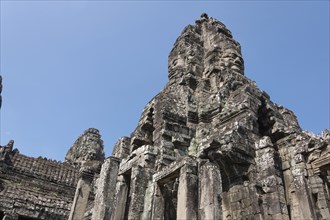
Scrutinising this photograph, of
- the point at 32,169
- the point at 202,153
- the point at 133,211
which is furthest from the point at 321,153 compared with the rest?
the point at 32,169

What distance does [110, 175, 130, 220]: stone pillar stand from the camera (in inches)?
332

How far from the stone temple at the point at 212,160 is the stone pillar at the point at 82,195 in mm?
36

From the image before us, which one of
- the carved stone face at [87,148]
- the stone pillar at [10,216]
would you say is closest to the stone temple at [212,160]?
the stone pillar at [10,216]

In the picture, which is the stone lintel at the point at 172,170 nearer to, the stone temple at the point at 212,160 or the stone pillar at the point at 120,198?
the stone temple at the point at 212,160

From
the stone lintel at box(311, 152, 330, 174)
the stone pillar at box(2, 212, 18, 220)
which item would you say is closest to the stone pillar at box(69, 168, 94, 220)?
the stone pillar at box(2, 212, 18, 220)

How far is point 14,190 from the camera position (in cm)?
1617

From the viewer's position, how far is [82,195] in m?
11.5

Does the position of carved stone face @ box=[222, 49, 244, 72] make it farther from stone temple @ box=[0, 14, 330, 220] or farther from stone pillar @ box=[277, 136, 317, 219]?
stone pillar @ box=[277, 136, 317, 219]

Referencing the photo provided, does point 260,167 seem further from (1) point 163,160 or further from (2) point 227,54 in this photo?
(2) point 227,54

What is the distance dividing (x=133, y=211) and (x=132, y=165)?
5.06 feet

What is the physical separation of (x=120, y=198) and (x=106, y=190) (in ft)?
1.93

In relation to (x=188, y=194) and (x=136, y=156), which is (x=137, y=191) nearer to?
(x=136, y=156)

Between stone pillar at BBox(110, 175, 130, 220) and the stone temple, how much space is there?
0.03 meters

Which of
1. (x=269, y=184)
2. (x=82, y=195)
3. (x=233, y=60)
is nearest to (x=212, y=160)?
(x=269, y=184)
